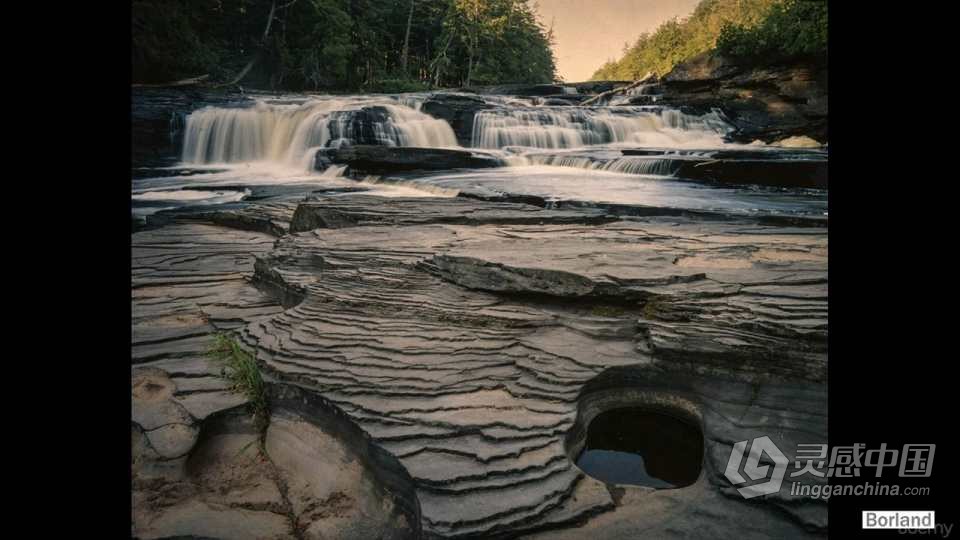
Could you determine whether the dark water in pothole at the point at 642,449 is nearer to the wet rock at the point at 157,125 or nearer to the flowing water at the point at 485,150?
the flowing water at the point at 485,150

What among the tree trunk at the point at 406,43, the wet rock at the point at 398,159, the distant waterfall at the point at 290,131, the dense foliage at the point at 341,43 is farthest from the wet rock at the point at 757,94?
the tree trunk at the point at 406,43

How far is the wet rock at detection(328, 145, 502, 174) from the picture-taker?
1077 cm

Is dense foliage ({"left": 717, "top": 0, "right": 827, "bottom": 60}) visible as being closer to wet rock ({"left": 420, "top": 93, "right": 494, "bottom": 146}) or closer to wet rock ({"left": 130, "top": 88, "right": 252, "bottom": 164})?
wet rock ({"left": 420, "top": 93, "right": 494, "bottom": 146})

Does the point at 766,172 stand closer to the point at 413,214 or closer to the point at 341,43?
the point at 413,214

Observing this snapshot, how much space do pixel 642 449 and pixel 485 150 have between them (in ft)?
40.0

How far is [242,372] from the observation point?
266 cm

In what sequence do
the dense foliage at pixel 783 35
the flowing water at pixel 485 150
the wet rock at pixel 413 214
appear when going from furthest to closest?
1. the dense foliage at pixel 783 35
2. the flowing water at pixel 485 150
3. the wet rock at pixel 413 214

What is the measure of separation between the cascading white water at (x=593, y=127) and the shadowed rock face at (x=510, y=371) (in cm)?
1126

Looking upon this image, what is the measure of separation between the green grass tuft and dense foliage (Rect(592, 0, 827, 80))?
1371 cm

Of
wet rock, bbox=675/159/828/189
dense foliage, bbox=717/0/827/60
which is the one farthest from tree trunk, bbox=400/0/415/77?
wet rock, bbox=675/159/828/189

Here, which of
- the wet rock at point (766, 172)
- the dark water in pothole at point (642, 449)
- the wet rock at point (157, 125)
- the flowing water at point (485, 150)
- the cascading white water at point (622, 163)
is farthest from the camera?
the wet rock at point (157, 125)

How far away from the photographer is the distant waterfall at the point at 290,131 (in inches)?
532
